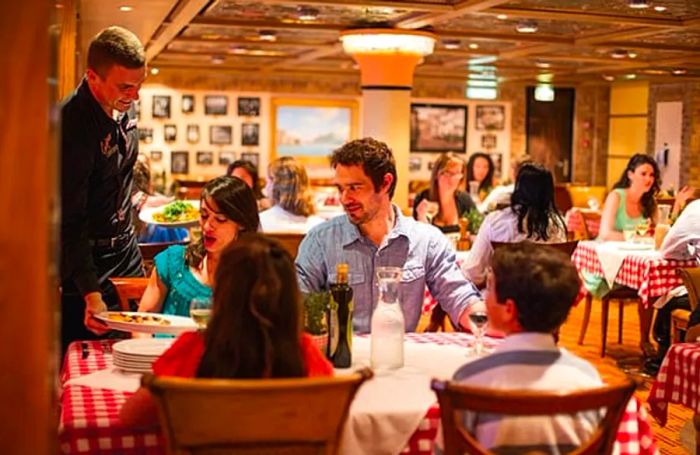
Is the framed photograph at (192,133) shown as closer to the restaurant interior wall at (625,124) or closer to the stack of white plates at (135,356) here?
the restaurant interior wall at (625,124)

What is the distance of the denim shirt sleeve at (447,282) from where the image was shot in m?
3.95

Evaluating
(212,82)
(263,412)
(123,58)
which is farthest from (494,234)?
(212,82)

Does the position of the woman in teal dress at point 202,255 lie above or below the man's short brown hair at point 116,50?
below

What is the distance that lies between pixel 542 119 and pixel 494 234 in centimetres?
1347

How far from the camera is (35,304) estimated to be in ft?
6.17

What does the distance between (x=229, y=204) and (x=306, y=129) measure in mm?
14420

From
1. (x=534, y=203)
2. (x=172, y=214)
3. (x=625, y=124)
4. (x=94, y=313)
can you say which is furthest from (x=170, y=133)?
(x=94, y=313)

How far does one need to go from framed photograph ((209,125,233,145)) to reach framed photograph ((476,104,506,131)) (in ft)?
14.6

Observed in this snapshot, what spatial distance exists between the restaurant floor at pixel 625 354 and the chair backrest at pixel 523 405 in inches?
110

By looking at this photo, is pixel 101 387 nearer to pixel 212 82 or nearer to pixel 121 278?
pixel 121 278

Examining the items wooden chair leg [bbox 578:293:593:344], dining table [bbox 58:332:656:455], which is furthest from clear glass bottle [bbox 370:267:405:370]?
wooden chair leg [bbox 578:293:593:344]

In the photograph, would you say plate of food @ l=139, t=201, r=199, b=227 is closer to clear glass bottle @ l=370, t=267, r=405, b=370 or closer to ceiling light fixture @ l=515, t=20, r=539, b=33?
clear glass bottle @ l=370, t=267, r=405, b=370

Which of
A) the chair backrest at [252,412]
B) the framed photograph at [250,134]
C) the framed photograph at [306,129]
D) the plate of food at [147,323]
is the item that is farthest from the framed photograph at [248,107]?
the chair backrest at [252,412]

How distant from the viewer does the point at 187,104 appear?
17.6 m
